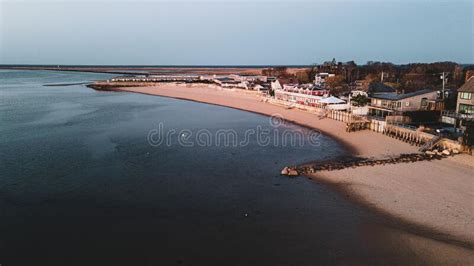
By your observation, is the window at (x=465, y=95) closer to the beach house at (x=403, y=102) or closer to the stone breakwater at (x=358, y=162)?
the beach house at (x=403, y=102)

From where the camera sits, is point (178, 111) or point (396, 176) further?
point (178, 111)

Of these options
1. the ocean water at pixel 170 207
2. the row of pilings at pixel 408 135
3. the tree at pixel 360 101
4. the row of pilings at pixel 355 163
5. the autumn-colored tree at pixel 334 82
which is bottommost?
the ocean water at pixel 170 207

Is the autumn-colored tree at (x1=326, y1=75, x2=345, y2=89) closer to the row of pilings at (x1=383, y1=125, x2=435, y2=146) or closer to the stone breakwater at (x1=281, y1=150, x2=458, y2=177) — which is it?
the row of pilings at (x1=383, y1=125, x2=435, y2=146)

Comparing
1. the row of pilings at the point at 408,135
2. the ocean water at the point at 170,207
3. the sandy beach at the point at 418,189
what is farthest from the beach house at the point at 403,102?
the ocean water at the point at 170,207

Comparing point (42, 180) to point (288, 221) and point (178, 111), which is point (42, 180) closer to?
point (288, 221)

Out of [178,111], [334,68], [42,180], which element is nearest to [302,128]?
[178,111]

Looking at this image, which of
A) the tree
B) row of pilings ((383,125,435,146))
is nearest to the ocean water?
row of pilings ((383,125,435,146))
